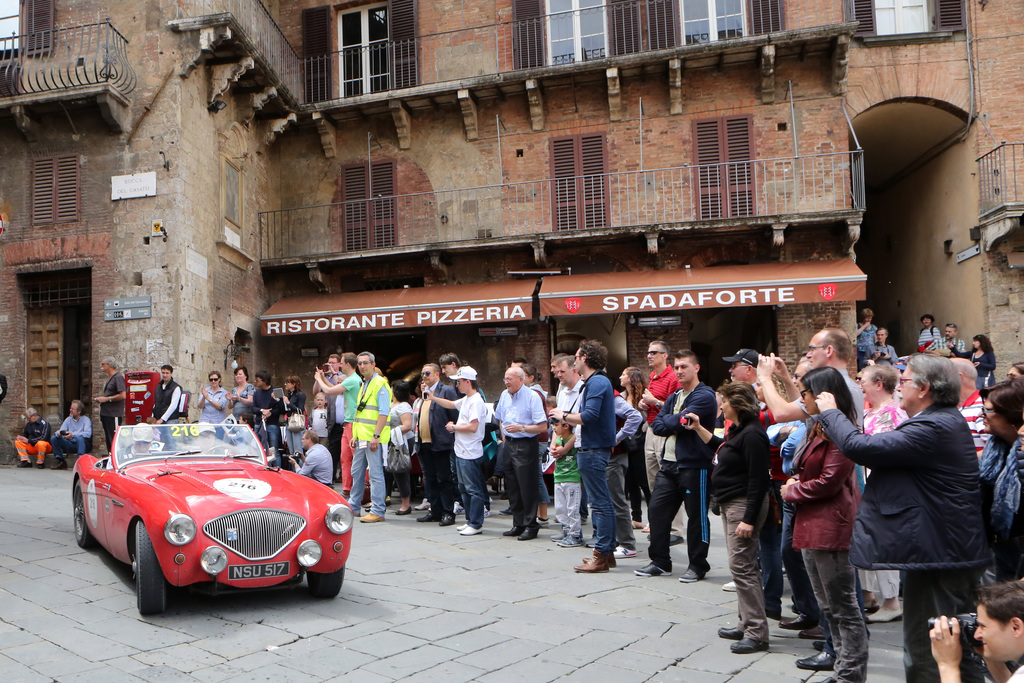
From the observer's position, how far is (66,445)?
47.4 feet

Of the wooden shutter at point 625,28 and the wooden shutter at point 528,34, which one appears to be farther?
the wooden shutter at point 528,34

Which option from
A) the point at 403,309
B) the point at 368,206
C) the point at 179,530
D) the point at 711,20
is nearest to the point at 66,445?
the point at 403,309

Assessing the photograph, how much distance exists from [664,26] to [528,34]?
110 inches

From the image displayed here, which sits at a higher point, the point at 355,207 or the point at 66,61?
the point at 66,61

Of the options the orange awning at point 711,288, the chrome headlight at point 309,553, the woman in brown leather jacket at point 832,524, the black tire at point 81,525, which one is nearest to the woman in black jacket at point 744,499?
the woman in brown leather jacket at point 832,524

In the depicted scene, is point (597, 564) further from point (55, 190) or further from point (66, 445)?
point (55, 190)

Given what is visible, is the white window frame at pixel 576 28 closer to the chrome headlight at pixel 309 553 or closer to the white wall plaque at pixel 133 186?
the white wall plaque at pixel 133 186

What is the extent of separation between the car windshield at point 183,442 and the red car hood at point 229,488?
Result: 27 centimetres

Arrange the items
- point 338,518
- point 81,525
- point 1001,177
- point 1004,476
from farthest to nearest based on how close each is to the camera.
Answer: point 1001,177 < point 81,525 < point 338,518 < point 1004,476

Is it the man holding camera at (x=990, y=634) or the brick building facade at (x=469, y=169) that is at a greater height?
the brick building facade at (x=469, y=169)

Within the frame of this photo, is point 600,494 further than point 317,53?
No

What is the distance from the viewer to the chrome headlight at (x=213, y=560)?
529 cm

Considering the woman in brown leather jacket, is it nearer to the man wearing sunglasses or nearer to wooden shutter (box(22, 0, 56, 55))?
the man wearing sunglasses

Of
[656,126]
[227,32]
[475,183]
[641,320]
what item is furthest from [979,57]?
[227,32]
